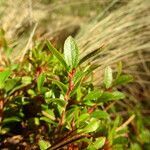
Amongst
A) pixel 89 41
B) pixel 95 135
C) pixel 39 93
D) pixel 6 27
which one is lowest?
pixel 95 135

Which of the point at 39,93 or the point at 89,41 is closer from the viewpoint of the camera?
the point at 39,93

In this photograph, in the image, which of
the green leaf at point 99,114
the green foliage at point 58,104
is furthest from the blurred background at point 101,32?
the green leaf at point 99,114

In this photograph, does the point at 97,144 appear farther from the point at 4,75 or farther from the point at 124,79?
the point at 4,75

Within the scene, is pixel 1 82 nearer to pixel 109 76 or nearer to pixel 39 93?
pixel 39 93

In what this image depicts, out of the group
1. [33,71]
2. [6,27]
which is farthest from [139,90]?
[33,71]

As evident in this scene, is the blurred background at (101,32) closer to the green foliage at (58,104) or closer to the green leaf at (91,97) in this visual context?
the green foliage at (58,104)

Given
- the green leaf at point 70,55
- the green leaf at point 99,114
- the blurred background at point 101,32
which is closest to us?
the green leaf at point 70,55

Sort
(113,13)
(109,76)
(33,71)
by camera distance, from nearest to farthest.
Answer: (109,76) < (33,71) < (113,13)
